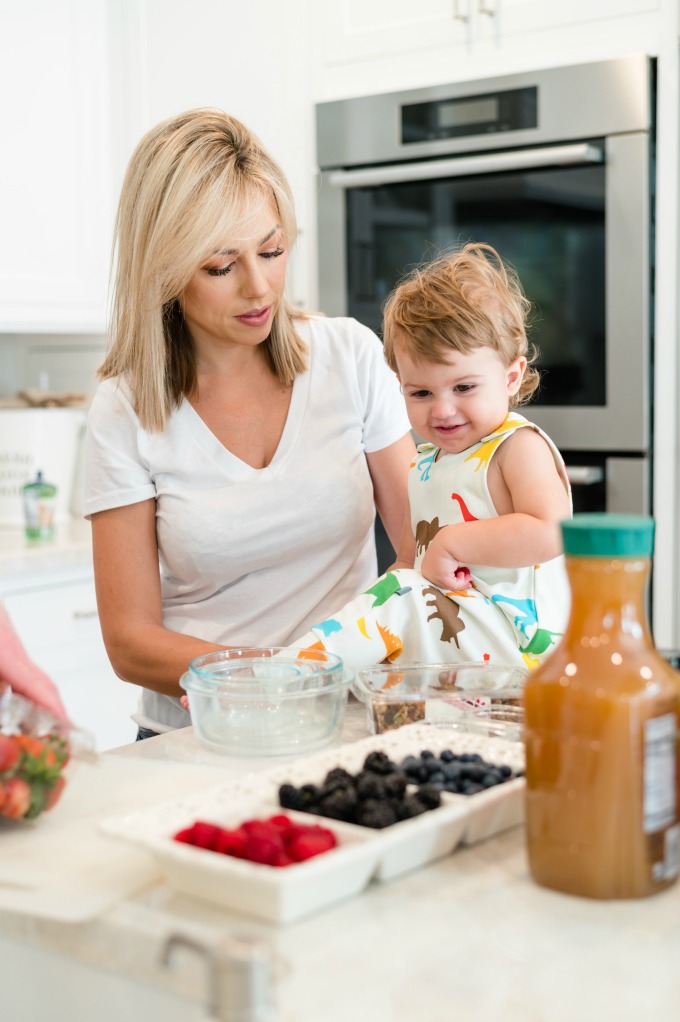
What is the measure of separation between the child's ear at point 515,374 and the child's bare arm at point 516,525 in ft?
0.24

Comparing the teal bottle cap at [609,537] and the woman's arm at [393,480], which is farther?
the woman's arm at [393,480]

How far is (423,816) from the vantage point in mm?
800

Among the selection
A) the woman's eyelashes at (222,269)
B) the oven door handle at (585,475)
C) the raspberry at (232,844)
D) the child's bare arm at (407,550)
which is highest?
the woman's eyelashes at (222,269)

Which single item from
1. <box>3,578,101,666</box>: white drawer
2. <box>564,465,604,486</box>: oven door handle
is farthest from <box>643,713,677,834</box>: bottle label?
<box>3,578,101,666</box>: white drawer

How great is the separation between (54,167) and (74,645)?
1146mm

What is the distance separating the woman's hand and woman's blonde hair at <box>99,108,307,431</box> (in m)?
0.59

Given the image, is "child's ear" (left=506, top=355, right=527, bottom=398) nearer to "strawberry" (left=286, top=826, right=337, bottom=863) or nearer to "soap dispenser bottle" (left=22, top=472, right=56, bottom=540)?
"strawberry" (left=286, top=826, right=337, bottom=863)

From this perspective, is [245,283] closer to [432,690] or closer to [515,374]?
[515,374]

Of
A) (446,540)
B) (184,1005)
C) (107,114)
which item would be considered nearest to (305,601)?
(446,540)

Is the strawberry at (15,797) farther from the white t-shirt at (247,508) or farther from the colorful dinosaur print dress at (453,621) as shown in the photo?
the white t-shirt at (247,508)

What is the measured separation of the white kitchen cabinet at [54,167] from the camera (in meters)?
2.75

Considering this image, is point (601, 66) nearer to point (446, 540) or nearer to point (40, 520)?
point (446, 540)

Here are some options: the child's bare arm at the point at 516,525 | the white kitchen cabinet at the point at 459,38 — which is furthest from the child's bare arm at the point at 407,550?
the white kitchen cabinet at the point at 459,38

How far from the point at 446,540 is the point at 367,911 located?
62 cm
